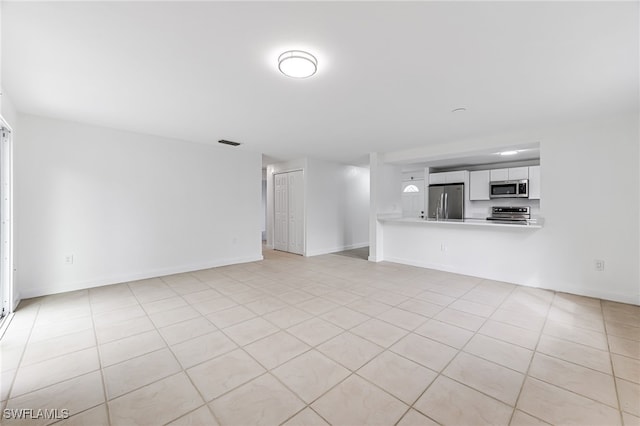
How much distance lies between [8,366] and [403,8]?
3614mm

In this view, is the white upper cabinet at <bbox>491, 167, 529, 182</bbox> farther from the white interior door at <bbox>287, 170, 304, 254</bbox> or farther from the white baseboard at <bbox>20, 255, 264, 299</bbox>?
the white baseboard at <bbox>20, 255, 264, 299</bbox>

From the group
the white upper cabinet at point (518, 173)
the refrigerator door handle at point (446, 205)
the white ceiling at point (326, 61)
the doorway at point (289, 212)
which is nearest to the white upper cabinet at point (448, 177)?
the refrigerator door handle at point (446, 205)

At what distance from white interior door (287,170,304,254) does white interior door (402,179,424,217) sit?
3.59 metres

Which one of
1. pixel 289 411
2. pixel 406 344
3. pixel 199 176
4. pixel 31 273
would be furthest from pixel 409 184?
pixel 31 273

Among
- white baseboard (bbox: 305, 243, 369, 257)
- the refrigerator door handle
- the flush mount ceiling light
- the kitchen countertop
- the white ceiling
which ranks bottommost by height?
white baseboard (bbox: 305, 243, 369, 257)

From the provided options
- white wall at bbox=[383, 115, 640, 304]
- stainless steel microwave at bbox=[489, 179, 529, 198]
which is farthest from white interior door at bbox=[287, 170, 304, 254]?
stainless steel microwave at bbox=[489, 179, 529, 198]

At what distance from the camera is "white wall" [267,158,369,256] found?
20.9 ft

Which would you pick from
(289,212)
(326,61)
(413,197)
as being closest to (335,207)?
(289,212)

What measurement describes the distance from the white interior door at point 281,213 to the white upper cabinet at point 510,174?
16.4 ft

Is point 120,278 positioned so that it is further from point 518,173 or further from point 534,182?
point 534,182

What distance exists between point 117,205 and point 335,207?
4.53 meters

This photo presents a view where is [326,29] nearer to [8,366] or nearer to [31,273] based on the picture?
[8,366]

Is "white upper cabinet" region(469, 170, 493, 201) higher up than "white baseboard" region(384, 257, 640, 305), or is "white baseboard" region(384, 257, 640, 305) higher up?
"white upper cabinet" region(469, 170, 493, 201)

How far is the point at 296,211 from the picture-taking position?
6.56m
